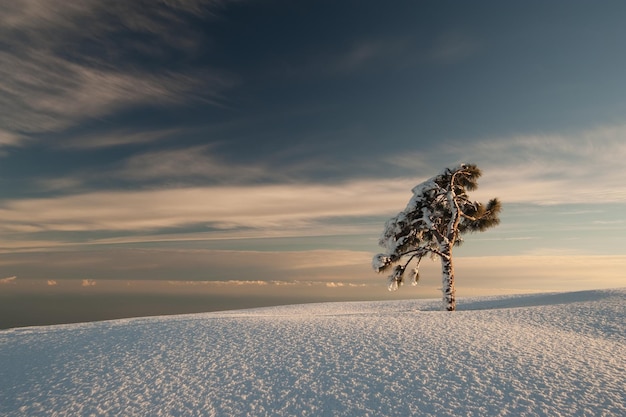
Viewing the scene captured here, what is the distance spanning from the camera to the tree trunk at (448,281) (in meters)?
26.1

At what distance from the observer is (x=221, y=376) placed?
1109 cm

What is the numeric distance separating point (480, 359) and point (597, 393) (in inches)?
107

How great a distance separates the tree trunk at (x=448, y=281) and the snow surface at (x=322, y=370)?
9329mm

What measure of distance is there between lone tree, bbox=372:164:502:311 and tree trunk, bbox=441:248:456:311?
8 cm

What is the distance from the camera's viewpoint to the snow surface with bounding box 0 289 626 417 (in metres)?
9.45

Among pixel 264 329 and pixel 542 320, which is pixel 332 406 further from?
pixel 542 320

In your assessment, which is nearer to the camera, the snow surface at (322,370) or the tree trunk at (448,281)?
the snow surface at (322,370)

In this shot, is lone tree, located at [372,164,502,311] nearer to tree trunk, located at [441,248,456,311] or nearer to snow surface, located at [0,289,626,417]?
tree trunk, located at [441,248,456,311]

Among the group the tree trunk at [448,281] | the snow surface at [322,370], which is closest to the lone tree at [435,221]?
the tree trunk at [448,281]

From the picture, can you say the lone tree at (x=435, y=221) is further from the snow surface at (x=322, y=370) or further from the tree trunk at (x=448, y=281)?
the snow surface at (x=322, y=370)

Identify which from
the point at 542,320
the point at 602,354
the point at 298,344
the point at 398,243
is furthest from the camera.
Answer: the point at 398,243

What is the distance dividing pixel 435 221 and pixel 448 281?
4.07 metres

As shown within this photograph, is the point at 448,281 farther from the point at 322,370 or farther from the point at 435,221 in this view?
the point at 322,370

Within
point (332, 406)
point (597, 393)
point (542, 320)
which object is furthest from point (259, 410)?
point (542, 320)
